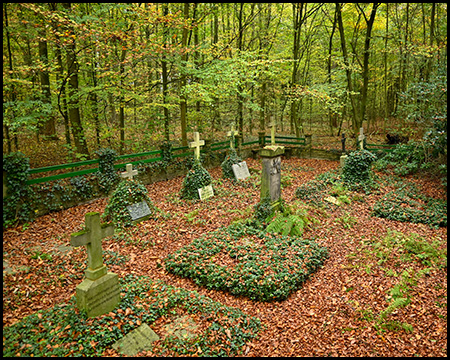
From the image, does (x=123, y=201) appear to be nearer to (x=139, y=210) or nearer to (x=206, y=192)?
(x=139, y=210)

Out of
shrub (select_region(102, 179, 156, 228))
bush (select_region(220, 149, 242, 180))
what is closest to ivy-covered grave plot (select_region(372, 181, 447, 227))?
bush (select_region(220, 149, 242, 180))

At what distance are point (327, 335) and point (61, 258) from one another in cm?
562

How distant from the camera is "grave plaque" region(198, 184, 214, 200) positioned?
9.99m

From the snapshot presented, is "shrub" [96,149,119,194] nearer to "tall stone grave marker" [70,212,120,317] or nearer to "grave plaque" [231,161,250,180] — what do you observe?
"grave plaque" [231,161,250,180]

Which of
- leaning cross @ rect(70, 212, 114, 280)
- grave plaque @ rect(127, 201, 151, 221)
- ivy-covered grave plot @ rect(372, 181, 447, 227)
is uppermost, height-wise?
leaning cross @ rect(70, 212, 114, 280)

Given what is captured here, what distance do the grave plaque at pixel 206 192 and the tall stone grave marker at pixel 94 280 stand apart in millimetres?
5545

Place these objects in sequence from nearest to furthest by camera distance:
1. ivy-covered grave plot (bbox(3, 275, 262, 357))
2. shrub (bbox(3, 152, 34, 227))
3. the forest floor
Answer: ivy-covered grave plot (bbox(3, 275, 262, 357)) < the forest floor < shrub (bbox(3, 152, 34, 227))

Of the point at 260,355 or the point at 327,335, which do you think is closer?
the point at 260,355

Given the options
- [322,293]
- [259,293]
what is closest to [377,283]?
[322,293]

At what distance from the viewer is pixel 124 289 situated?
4922 millimetres

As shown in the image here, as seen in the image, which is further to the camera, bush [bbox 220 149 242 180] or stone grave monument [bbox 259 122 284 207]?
bush [bbox 220 149 242 180]

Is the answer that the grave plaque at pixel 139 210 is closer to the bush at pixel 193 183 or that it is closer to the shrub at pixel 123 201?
the shrub at pixel 123 201

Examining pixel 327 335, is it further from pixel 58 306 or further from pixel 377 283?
pixel 58 306

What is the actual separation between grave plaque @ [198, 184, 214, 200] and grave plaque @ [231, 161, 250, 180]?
2.11 metres
